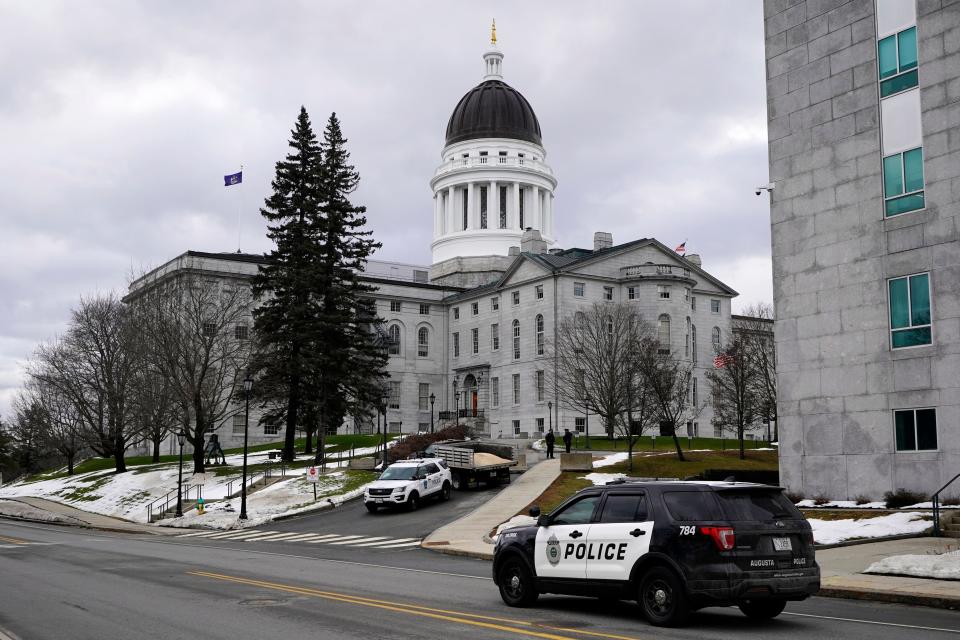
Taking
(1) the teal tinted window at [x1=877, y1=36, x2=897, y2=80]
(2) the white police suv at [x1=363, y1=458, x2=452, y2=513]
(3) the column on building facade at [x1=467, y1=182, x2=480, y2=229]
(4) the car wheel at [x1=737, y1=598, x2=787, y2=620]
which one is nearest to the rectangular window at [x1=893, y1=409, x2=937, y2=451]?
(1) the teal tinted window at [x1=877, y1=36, x2=897, y2=80]

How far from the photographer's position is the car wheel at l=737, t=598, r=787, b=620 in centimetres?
1319

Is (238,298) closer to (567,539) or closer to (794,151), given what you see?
(794,151)

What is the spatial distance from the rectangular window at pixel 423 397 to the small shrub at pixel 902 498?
72.1m

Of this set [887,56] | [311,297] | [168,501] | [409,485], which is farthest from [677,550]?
[311,297]

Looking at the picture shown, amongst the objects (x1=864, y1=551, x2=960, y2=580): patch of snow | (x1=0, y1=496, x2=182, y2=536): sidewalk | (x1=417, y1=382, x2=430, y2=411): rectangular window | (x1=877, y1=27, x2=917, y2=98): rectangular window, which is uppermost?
(x1=877, y1=27, x2=917, y2=98): rectangular window

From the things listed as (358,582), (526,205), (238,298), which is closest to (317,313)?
(238,298)

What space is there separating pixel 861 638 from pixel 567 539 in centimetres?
401

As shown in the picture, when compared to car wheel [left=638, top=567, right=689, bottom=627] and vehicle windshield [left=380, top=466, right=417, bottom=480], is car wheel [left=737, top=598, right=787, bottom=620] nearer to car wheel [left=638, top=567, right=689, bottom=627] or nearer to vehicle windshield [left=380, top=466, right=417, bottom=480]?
car wheel [left=638, top=567, right=689, bottom=627]

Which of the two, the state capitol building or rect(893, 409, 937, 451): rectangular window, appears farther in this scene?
the state capitol building

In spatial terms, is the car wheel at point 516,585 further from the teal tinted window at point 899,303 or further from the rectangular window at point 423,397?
the rectangular window at point 423,397

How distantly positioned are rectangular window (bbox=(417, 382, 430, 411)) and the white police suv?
57.5m

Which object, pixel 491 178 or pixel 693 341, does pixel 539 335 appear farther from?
pixel 491 178

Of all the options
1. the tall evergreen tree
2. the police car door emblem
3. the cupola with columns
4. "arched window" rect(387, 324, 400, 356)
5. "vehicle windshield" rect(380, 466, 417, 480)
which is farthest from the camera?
the cupola with columns

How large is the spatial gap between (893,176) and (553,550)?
22.8 m
